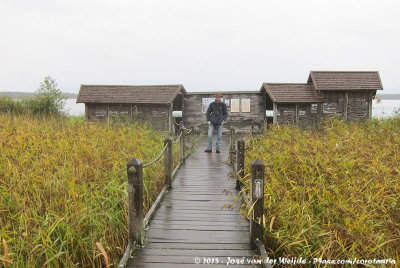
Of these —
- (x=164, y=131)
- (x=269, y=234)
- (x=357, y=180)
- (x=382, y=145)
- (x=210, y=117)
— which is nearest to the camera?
(x=269, y=234)

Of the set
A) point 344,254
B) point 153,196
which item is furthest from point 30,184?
point 344,254

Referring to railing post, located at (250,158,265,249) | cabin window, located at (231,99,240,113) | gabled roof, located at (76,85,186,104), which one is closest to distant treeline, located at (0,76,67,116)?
gabled roof, located at (76,85,186,104)

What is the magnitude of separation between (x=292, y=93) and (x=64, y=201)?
1526 cm

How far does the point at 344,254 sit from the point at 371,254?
300mm

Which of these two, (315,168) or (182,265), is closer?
(182,265)

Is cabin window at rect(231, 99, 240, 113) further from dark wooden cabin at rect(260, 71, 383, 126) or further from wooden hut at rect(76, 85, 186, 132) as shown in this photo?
wooden hut at rect(76, 85, 186, 132)

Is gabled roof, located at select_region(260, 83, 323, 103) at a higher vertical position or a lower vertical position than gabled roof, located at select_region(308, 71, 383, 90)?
A: lower

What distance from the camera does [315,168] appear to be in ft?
17.8

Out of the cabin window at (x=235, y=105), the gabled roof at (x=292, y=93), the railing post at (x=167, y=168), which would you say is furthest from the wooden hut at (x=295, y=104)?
the railing post at (x=167, y=168)

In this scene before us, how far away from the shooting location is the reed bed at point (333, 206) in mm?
3699

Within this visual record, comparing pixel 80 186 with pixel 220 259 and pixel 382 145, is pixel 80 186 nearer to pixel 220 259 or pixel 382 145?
pixel 220 259

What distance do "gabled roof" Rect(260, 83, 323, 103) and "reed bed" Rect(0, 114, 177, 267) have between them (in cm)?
1092

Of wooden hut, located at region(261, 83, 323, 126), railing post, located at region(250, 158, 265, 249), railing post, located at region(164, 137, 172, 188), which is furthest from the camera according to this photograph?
wooden hut, located at region(261, 83, 323, 126)

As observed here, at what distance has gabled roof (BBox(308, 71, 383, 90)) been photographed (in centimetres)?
1703
